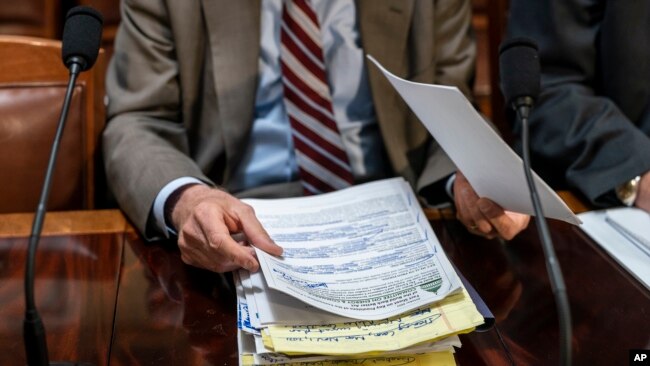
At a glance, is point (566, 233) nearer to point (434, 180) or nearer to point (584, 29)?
point (434, 180)

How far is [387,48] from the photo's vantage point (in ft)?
4.02

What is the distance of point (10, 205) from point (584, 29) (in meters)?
0.92

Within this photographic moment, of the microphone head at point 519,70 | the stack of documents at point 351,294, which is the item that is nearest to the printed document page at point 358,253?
the stack of documents at point 351,294

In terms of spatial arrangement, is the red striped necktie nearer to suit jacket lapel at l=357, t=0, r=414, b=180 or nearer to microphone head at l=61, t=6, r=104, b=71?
suit jacket lapel at l=357, t=0, r=414, b=180

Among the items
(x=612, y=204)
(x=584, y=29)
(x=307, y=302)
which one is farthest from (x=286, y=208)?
(x=584, y=29)

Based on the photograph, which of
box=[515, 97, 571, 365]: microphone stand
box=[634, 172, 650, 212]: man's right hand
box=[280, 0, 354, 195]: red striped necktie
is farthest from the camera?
box=[280, 0, 354, 195]: red striped necktie

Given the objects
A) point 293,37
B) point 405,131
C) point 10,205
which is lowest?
point 10,205

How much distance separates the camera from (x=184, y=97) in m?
1.20

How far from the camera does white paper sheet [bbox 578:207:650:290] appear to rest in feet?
3.15

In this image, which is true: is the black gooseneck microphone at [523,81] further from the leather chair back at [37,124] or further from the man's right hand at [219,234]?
the leather chair back at [37,124]

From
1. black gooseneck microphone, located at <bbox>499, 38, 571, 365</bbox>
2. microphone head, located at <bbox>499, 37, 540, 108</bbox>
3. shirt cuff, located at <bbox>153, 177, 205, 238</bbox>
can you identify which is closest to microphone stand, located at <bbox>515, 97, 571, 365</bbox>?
black gooseneck microphone, located at <bbox>499, 38, 571, 365</bbox>

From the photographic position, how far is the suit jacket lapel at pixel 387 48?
1.21 meters

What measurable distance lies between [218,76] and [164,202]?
0.78 feet

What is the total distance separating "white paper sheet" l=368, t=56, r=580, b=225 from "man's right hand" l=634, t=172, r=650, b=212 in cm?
25
